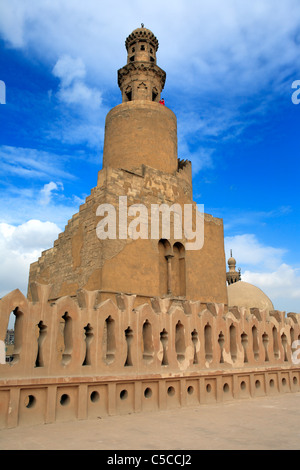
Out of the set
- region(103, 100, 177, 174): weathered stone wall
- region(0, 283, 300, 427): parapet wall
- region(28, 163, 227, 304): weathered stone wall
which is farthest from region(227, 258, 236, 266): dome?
region(0, 283, 300, 427): parapet wall

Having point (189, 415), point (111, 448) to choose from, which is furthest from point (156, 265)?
point (111, 448)

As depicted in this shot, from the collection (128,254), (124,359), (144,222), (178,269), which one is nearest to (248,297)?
(178,269)

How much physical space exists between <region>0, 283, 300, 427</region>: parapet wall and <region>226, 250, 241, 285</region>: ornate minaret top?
85.0ft

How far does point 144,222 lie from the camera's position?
12.7m

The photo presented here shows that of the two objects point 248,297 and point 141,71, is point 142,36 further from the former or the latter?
point 248,297

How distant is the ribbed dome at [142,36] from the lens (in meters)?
17.5

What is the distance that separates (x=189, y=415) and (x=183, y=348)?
150 cm

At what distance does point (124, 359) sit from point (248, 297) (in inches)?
765

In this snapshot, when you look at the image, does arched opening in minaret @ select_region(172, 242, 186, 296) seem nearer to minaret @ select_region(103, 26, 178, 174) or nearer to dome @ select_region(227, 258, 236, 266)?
minaret @ select_region(103, 26, 178, 174)

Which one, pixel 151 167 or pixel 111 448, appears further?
pixel 151 167

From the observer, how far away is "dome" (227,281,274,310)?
2416cm

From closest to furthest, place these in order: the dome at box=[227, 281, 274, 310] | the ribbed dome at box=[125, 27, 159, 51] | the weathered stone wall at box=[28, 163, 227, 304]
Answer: the weathered stone wall at box=[28, 163, 227, 304], the ribbed dome at box=[125, 27, 159, 51], the dome at box=[227, 281, 274, 310]

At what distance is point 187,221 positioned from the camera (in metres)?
14.4
